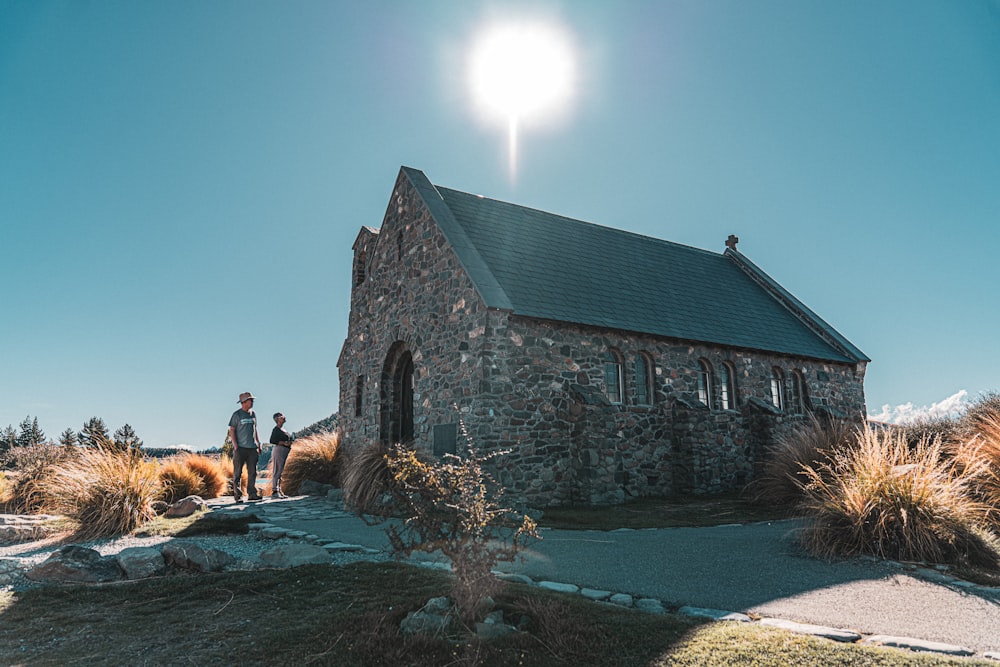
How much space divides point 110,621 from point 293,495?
1154 cm

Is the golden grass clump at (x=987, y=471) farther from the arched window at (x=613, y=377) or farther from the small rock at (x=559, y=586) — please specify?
the arched window at (x=613, y=377)

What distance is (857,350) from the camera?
20.8 metres

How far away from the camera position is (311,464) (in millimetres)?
17141

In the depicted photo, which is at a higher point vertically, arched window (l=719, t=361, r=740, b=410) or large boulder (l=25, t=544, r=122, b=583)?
arched window (l=719, t=361, r=740, b=410)

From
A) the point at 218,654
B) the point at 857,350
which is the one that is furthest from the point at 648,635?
the point at 857,350

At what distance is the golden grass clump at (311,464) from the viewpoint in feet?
54.5

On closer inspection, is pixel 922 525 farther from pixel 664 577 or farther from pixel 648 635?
pixel 648 635

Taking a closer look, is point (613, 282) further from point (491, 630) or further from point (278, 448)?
point (491, 630)

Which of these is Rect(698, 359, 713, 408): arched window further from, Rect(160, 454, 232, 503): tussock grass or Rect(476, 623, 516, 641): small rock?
Rect(476, 623, 516, 641): small rock

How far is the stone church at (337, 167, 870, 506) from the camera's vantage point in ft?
41.9

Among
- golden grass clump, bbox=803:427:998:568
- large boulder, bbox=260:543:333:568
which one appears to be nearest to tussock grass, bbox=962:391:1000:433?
golden grass clump, bbox=803:427:998:568

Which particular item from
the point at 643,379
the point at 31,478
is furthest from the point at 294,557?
the point at 643,379

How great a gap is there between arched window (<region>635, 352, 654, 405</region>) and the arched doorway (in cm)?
613

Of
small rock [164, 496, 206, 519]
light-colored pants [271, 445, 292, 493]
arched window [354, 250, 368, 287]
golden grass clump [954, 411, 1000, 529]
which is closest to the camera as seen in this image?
golden grass clump [954, 411, 1000, 529]
